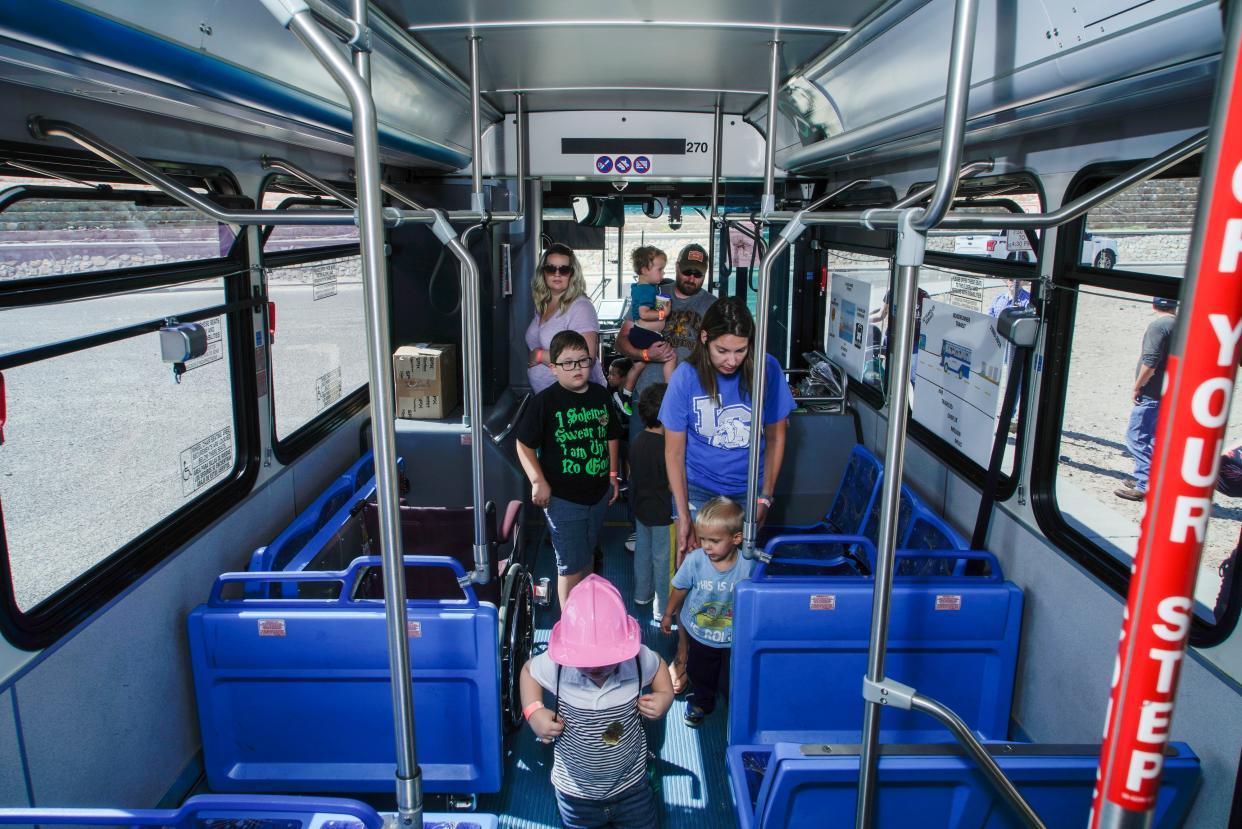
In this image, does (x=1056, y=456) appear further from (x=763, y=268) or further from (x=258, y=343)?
(x=258, y=343)

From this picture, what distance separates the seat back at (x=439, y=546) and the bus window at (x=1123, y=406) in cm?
237

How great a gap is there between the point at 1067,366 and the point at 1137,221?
0.85m

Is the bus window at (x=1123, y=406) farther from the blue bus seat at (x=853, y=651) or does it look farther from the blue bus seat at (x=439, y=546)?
the blue bus seat at (x=439, y=546)

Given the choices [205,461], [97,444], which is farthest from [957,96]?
[97,444]

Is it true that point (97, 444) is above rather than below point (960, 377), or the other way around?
below

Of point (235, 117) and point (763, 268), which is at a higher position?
point (235, 117)

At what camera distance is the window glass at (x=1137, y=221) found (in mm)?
3025

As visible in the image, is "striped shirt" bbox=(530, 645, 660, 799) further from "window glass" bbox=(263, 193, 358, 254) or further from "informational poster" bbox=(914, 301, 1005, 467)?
"window glass" bbox=(263, 193, 358, 254)

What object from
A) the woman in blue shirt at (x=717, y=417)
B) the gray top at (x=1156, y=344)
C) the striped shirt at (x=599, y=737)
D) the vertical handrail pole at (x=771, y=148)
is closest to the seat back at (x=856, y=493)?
the woman in blue shirt at (x=717, y=417)

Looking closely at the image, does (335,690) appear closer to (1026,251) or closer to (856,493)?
(856,493)

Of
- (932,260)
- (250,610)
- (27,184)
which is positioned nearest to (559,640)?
(250,610)

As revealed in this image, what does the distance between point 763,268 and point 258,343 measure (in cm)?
241

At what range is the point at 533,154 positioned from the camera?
18.3 ft

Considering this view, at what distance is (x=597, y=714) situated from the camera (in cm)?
245
